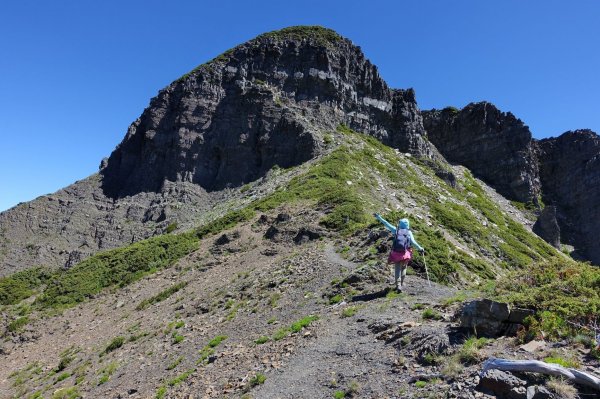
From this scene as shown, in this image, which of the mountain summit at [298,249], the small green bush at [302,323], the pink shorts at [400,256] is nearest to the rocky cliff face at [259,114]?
the mountain summit at [298,249]

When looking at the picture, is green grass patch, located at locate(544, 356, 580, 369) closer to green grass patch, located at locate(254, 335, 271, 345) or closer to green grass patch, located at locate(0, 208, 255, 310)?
green grass patch, located at locate(254, 335, 271, 345)

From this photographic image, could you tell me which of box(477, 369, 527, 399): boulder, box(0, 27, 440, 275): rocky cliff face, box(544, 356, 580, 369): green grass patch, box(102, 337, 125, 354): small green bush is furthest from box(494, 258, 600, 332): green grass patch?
box(0, 27, 440, 275): rocky cliff face

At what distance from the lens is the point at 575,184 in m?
90.1

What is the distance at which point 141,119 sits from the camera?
3081 inches

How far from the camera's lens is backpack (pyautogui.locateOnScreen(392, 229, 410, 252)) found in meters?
15.4

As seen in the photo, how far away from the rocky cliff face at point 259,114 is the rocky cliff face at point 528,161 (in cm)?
1775

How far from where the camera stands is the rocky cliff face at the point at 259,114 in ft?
211

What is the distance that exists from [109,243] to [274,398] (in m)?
53.3

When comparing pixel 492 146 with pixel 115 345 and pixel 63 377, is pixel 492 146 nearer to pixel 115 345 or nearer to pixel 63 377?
pixel 115 345

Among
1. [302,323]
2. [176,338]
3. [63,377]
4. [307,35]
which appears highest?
[307,35]

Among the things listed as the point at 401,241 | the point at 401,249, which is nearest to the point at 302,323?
the point at 401,249

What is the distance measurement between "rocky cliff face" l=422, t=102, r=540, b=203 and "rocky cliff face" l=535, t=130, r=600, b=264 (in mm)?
6234

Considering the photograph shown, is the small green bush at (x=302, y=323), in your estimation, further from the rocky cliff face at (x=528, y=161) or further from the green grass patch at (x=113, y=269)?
the rocky cliff face at (x=528, y=161)

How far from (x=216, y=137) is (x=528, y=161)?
209ft
